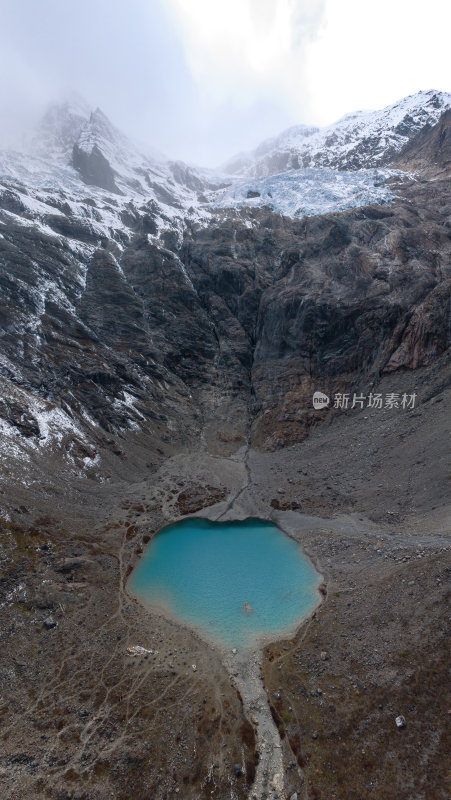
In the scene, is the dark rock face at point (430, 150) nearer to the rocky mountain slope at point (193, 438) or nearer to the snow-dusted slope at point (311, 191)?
the rocky mountain slope at point (193, 438)

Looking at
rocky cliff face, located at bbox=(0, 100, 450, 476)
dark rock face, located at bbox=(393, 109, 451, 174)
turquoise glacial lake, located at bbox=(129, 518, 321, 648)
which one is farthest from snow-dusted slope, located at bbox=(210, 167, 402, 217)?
turquoise glacial lake, located at bbox=(129, 518, 321, 648)

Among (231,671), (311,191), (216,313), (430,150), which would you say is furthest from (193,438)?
(430,150)

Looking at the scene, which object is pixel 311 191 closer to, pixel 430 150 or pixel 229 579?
pixel 430 150

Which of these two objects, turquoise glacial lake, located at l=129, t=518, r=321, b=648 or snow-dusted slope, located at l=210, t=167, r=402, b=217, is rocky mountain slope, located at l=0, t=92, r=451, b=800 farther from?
turquoise glacial lake, located at l=129, t=518, r=321, b=648

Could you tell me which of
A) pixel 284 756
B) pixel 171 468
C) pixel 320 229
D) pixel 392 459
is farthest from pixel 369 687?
pixel 320 229

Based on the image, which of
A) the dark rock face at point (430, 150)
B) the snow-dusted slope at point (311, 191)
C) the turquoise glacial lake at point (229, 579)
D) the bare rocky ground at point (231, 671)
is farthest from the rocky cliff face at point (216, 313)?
the dark rock face at point (430, 150)

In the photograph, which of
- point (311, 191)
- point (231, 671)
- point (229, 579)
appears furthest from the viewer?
point (311, 191)
